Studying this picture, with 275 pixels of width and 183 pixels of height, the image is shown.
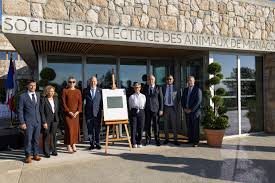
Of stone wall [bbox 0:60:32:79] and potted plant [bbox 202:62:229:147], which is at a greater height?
stone wall [bbox 0:60:32:79]

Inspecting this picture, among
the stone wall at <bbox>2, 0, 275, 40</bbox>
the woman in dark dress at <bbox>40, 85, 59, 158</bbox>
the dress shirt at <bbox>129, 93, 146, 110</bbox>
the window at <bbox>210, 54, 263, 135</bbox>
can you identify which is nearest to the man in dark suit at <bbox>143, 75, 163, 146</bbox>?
the dress shirt at <bbox>129, 93, 146, 110</bbox>

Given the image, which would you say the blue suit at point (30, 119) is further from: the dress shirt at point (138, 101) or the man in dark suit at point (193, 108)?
the man in dark suit at point (193, 108)

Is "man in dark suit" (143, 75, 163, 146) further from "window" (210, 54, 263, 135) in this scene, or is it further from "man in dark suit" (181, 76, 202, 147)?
"window" (210, 54, 263, 135)

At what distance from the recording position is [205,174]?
4.31m

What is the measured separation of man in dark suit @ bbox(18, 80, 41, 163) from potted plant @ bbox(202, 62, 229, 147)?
12.6ft

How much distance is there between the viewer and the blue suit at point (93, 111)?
586 centimetres

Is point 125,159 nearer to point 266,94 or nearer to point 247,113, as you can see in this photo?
point 247,113

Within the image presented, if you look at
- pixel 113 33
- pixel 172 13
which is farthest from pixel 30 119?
pixel 172 13

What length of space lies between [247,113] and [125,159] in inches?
169

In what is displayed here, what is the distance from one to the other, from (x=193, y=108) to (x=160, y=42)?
5.79 feet

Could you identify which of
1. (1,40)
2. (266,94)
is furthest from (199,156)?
(1,40)

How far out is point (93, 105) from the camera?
585 centimetres

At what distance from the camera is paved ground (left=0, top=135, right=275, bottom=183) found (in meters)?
4.17

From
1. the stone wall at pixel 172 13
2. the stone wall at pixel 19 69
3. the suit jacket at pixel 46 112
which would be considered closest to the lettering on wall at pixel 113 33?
the stone wall at pixel 172 13
